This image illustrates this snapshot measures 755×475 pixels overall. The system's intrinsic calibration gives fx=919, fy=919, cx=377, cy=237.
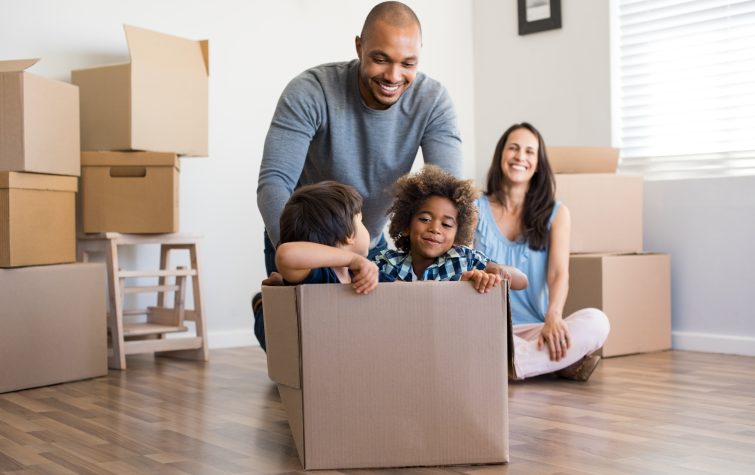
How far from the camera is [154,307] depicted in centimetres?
355

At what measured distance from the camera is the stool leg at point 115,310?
3219 mm

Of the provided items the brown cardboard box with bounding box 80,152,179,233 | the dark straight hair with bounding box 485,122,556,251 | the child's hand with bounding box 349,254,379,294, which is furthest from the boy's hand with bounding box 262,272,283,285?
the brown cardboard box with bounding box 80,152,179,233

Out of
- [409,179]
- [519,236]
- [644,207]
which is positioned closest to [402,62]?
[409,179]

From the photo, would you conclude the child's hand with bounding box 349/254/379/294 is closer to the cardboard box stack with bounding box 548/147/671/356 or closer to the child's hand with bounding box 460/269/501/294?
the child's hand with bounding box 460/269/501/294

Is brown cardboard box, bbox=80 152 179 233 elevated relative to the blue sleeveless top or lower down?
elevated

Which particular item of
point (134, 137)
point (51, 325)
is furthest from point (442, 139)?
point (51, 325)

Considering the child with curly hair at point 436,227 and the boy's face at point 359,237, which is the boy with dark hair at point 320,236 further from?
the child with curly hair at point 436,227

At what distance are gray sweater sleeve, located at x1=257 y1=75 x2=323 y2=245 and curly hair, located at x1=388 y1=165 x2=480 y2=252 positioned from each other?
0.84 feet

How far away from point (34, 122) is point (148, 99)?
49cm

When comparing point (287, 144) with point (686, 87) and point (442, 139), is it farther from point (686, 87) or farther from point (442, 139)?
point (686, 87)

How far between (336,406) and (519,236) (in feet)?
4.87

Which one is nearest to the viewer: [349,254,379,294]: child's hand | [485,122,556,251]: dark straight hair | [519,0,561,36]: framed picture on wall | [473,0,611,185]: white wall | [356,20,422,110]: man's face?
[349,254,379,294]: child's hand

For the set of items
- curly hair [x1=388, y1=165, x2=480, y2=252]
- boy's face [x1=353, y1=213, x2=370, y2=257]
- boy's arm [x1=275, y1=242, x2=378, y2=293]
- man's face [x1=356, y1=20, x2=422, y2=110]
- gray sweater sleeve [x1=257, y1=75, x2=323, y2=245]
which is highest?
man's face [x1=356, y1=20, x2=422, y2=110]

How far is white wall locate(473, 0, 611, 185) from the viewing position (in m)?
3.98
